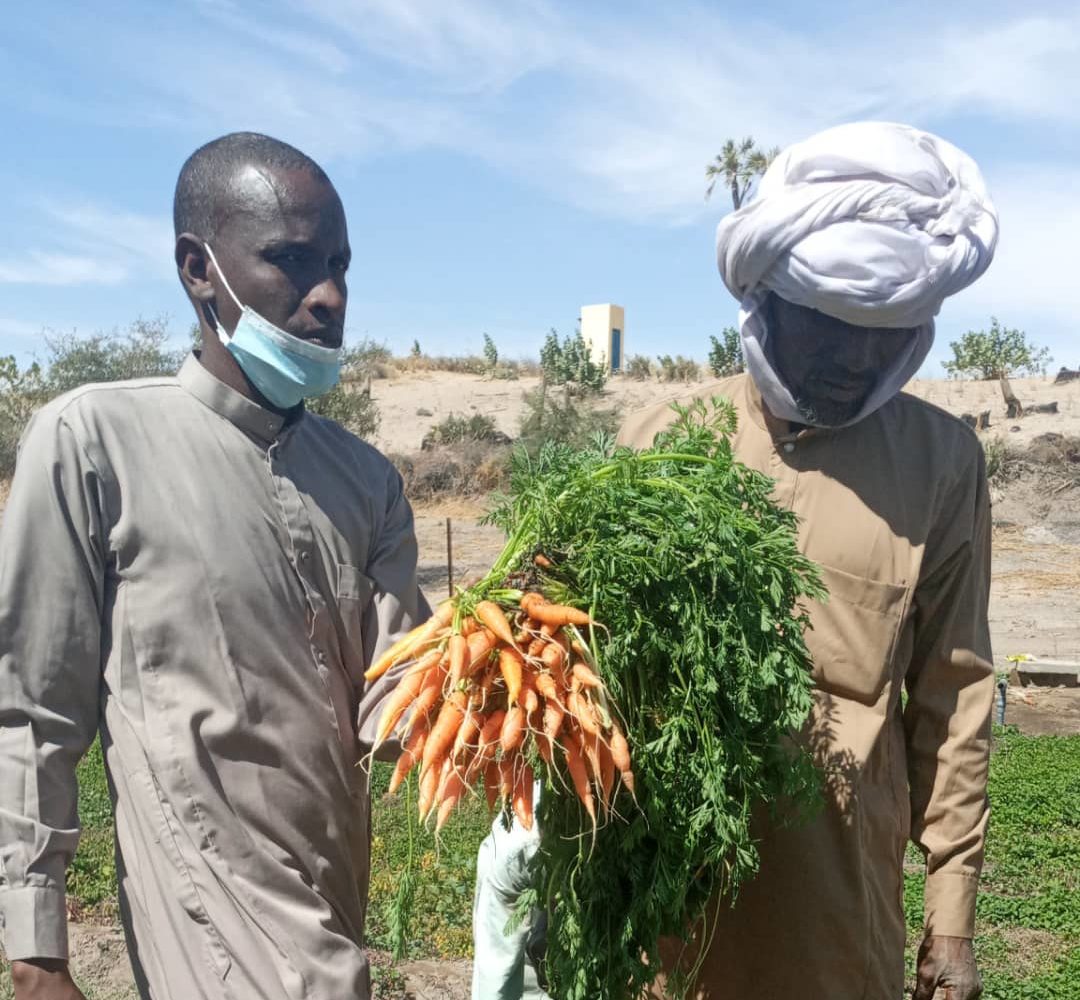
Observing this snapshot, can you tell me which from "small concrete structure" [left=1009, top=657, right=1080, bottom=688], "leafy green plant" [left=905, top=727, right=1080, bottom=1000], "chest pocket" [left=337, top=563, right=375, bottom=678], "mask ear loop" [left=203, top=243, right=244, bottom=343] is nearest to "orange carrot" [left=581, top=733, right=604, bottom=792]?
"chest pocket" [left=337, top=563, right=375, bottom=678]

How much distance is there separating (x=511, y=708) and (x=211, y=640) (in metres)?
0.65

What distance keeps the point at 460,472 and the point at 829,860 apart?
66.8ft

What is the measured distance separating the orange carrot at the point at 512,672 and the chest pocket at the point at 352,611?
59 centimetres

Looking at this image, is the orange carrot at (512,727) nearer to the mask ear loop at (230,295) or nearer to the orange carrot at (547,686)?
the orange carrot at (547,686)

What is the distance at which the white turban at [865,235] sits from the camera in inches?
94.3

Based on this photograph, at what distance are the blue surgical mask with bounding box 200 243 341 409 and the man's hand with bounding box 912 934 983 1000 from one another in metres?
1.77

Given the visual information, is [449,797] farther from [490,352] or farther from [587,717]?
[490,352]

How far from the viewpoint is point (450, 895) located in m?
5.44

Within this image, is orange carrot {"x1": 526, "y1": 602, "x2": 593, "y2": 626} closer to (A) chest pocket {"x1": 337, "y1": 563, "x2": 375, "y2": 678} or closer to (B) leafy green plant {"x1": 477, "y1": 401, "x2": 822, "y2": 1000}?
(B) leafy green plant {"x1": 477, "y1": 401, "x2": 822, "y2": 1000}

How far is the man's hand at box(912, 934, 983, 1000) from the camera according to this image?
253 centimetres

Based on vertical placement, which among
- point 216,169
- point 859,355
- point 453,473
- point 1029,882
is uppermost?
point 453,473

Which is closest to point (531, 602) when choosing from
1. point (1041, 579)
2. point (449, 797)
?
point (449, 797)

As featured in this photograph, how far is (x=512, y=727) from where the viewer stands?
2016mm

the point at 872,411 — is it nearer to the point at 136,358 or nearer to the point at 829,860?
the point at 829,860
